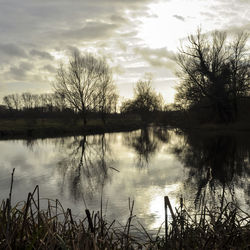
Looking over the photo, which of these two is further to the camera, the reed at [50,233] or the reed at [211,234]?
the reed at [211,234]

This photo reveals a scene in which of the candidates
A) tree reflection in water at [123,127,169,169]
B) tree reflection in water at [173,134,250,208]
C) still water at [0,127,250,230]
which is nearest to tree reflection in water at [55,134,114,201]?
still water at [0,127,250,230]

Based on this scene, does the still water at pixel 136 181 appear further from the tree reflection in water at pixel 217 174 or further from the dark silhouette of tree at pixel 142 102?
the dark silhouette of tree at pixel 142 102

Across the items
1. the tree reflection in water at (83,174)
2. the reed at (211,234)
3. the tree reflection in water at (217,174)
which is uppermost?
the reed at (211,234)

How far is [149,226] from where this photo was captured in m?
5.02

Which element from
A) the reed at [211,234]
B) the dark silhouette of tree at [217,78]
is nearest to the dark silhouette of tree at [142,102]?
the dark silhouette of tree at [217,78]

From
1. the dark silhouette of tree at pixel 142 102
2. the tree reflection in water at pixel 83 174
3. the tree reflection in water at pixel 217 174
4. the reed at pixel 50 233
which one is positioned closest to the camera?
the reed at pixel 50 233

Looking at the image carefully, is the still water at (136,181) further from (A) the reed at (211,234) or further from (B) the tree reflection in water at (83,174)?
(A) the reed at (211,234)

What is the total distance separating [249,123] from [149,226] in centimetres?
2413

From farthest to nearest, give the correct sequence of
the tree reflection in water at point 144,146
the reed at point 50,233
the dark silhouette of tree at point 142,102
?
the dark silhouette of tree at point 142,102 < the tree reflection in water at point 144,146 < the reed at point 50,233

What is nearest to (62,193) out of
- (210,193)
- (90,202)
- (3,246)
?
(90,202)

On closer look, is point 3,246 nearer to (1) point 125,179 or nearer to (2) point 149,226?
(2) point 149,226

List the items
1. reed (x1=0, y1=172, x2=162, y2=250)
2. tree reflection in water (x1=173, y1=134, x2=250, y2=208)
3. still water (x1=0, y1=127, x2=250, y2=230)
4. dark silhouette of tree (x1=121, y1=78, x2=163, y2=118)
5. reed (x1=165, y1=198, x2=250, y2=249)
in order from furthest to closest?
dark silhouette of tree (x1=121, y1=78, x2=163, y2=118)
tree reflection in water (x1=173, y1=134, x2=250, y2=208)
still water (x1=0, y1=127, x2=250, y2=230)
reed (x1=165, y1=198, x2=250, y2=249)
reed (x1=0, y1=172, x2=162, y2=250)

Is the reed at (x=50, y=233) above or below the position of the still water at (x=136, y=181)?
above

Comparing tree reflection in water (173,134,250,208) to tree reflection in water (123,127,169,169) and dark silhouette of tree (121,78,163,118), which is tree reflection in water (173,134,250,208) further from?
dark silhouette of tree (121,78,163,118)
